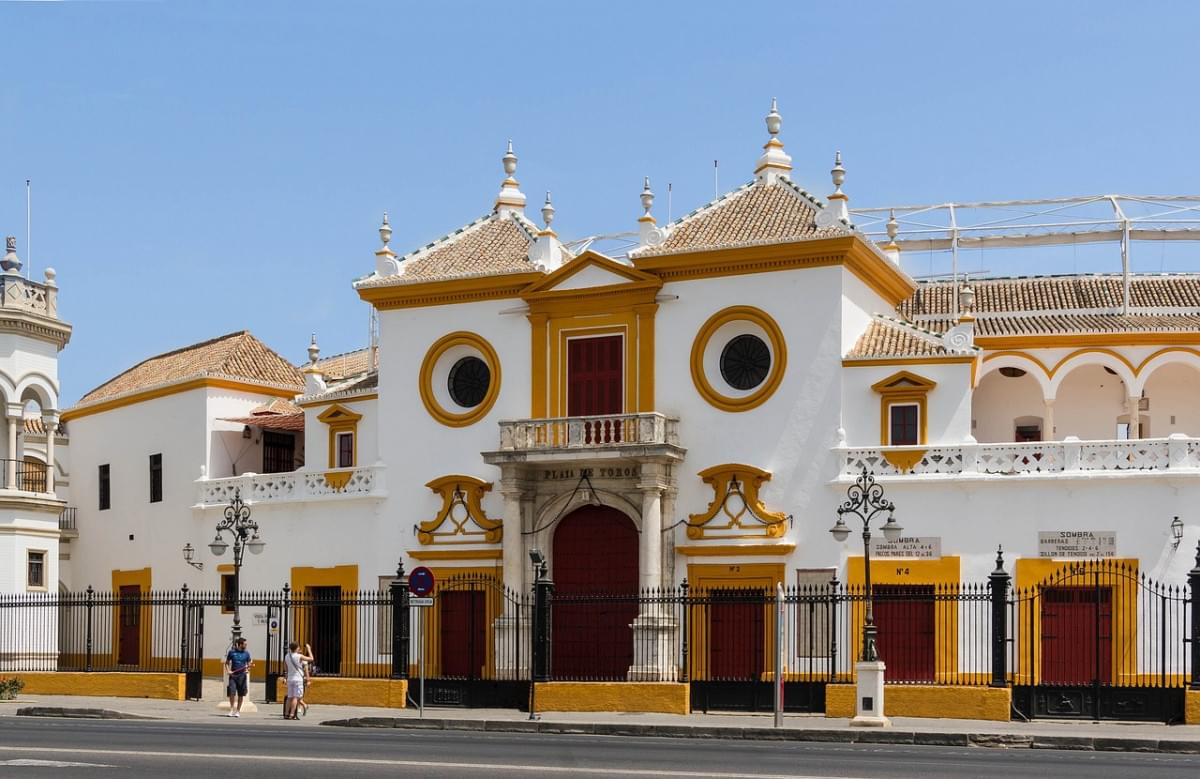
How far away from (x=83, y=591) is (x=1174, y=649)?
2753 centimetres

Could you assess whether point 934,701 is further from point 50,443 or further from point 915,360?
point 50,443

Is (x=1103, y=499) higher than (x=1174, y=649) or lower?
higher

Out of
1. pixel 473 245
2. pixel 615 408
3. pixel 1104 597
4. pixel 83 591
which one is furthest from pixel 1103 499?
pixel 83 591

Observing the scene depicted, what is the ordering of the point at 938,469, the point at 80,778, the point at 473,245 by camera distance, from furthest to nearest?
1. the point at 473,245
2. the point at 938,469
3. the point at 80,778

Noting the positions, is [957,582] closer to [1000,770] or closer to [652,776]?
[1000,770]

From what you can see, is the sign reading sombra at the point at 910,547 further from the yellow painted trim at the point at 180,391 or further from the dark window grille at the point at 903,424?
the yellow painted trim at the point at 180,391

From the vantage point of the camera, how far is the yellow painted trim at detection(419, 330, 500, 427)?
37.9 m

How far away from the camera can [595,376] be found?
3694 cm

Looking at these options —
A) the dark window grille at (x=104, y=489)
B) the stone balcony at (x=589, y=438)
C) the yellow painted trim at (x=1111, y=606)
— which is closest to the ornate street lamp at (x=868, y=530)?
the yellow painted trim at (x=1111, y=606)

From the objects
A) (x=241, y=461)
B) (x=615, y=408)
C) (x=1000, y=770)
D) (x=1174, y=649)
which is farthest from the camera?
(x=241, y=461)

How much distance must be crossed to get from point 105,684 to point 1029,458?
18197 mm

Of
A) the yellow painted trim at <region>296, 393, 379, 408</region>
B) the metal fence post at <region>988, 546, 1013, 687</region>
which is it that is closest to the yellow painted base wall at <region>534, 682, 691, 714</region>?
the metal fence post at <region>988, 546, 1013, 687</region>

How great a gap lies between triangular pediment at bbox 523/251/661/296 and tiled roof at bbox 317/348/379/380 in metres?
14.6

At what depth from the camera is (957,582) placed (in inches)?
1314
